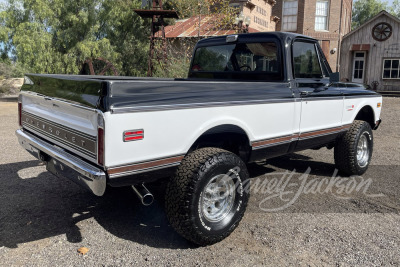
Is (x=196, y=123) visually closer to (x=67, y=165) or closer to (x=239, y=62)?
(x=67, y=165)

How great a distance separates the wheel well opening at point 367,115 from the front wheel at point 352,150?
0.34 m

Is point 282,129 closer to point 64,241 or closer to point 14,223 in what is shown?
point 64,241

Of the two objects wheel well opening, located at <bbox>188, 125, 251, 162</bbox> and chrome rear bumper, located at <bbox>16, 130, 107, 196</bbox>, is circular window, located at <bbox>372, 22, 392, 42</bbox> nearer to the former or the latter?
wheel well opening, located at <bbox>188, 125, 251, 162</bbox>

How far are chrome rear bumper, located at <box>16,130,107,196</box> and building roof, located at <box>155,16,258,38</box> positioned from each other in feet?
33.3

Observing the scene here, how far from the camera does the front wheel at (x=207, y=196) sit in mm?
2916

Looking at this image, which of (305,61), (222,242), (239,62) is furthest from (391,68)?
(222,242)

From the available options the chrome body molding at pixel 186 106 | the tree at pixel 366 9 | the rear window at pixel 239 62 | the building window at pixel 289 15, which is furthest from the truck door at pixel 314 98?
the tree at pixel 366 9

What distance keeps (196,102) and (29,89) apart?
6.48ft

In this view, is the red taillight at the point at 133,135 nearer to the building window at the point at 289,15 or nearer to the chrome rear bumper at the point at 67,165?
the chrome rear bumper at the point at 67,165

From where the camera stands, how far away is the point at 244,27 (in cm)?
1245

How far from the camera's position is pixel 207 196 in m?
3.22

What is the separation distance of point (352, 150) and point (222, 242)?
2752 mm

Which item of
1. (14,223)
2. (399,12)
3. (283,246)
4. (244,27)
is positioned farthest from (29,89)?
(399,12)

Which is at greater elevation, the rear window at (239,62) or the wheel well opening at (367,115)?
the rear window at (239,62)
